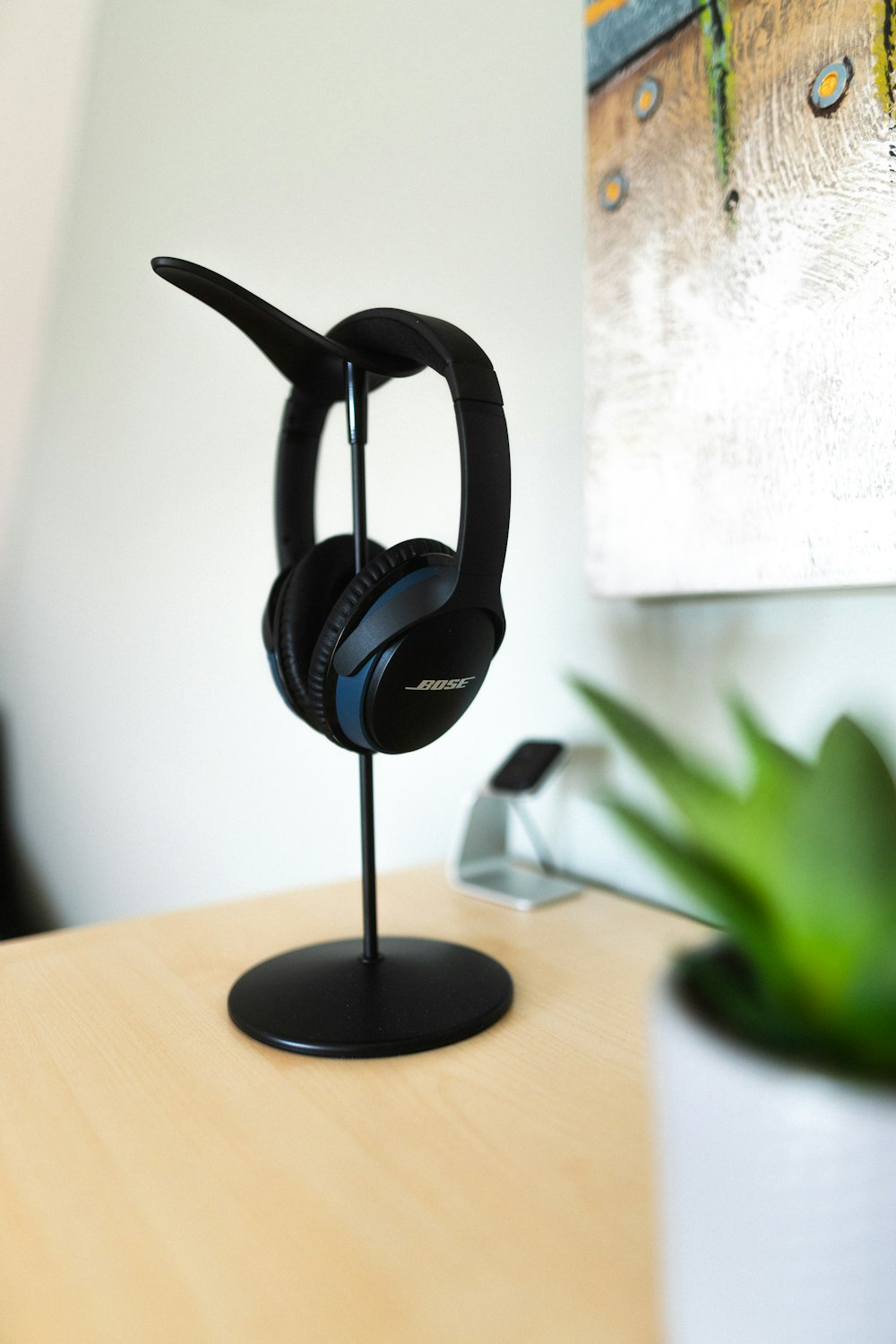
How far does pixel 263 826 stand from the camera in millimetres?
1397

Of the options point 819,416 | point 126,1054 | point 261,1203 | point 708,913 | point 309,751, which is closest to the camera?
point 708,913

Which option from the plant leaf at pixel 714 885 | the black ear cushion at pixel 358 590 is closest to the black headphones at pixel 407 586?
the black ear cushion at pixel 358 590

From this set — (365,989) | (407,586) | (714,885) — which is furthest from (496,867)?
(714,885)

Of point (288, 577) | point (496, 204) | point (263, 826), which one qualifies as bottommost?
point (263, 826)

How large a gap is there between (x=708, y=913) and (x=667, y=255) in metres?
0.63

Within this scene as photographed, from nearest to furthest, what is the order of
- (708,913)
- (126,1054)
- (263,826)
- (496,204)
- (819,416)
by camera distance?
(708,913) → (126,1054) → (819,416) → (496,204) → (263,826)

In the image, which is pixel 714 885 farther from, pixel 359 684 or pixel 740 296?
pixel 740 296

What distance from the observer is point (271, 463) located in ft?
4.33

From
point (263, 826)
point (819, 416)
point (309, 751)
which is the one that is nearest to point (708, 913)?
point (819, 416)

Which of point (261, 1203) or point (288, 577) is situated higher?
point (288, 577)

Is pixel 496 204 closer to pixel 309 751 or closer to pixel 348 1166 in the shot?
pixel 309 751

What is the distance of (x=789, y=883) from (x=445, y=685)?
328 mm

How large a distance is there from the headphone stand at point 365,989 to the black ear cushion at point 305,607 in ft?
0.07

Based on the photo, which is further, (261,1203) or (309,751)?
(309,751)
